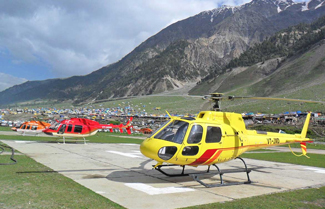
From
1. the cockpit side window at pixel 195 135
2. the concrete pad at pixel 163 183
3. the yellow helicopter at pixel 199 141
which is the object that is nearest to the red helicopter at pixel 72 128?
the concrete pad at pixel 163 183

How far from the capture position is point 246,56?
150 m

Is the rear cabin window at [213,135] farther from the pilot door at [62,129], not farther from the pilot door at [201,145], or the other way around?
the pilot door at [62,129]

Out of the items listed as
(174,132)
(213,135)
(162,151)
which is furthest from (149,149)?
(213,135)

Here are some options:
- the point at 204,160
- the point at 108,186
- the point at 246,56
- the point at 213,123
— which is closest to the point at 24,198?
the point at 108,186

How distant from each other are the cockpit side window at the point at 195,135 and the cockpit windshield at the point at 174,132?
0.25 m

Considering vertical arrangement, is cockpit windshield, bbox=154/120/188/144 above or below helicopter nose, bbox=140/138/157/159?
above

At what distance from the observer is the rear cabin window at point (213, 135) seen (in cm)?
921

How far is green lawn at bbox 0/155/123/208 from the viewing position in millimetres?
5945

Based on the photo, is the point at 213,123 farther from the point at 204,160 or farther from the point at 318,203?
the point at 318,203

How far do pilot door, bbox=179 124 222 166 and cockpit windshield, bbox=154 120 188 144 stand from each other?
0.23 meters

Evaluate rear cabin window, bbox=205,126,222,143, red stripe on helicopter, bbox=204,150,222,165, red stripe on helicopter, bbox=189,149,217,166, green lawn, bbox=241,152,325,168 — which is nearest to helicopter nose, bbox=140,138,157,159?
red stripe on helicopter, bbox=189,149,217,166

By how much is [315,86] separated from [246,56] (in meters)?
75.8

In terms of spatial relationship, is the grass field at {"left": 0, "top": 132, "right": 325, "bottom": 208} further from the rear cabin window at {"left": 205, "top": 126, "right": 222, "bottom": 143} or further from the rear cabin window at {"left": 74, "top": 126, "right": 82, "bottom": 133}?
the rear cabin window at {"left": 74, "top": 126, "right": 82, "bottom": 133}

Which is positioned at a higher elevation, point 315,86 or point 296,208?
point 315,86
